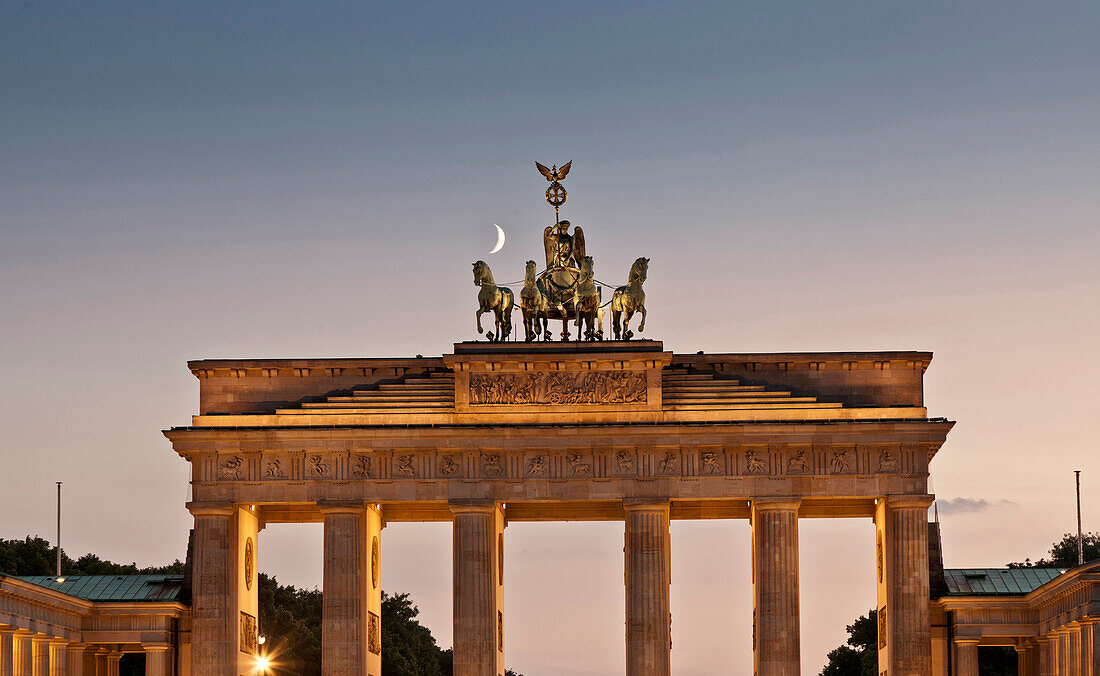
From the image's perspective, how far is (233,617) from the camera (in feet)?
269

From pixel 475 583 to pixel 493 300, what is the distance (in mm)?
11658

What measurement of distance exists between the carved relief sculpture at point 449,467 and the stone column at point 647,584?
23.1 ft

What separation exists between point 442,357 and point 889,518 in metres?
19.3

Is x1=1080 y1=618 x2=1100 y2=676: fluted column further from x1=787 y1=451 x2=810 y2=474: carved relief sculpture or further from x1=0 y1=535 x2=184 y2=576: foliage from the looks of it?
x1=0 y1=535 x2=184 y2=576: foliage

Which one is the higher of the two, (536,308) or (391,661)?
(536,308)

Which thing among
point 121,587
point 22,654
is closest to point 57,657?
point 22,654

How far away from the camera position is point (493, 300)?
84.1m

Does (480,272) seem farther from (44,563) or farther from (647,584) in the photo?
(44,563)

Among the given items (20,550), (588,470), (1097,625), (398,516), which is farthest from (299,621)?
(1097,625)

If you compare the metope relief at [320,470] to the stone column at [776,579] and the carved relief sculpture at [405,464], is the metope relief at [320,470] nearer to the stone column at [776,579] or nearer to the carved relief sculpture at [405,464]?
the carved relief sculpture at [405,464]

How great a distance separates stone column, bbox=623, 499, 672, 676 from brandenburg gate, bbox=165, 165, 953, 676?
7cm

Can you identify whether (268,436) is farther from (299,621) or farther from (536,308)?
(299,621)

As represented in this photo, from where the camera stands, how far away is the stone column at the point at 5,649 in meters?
71.5

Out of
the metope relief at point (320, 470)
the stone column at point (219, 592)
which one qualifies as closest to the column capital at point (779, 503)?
the metope relief at point (320, 470)
